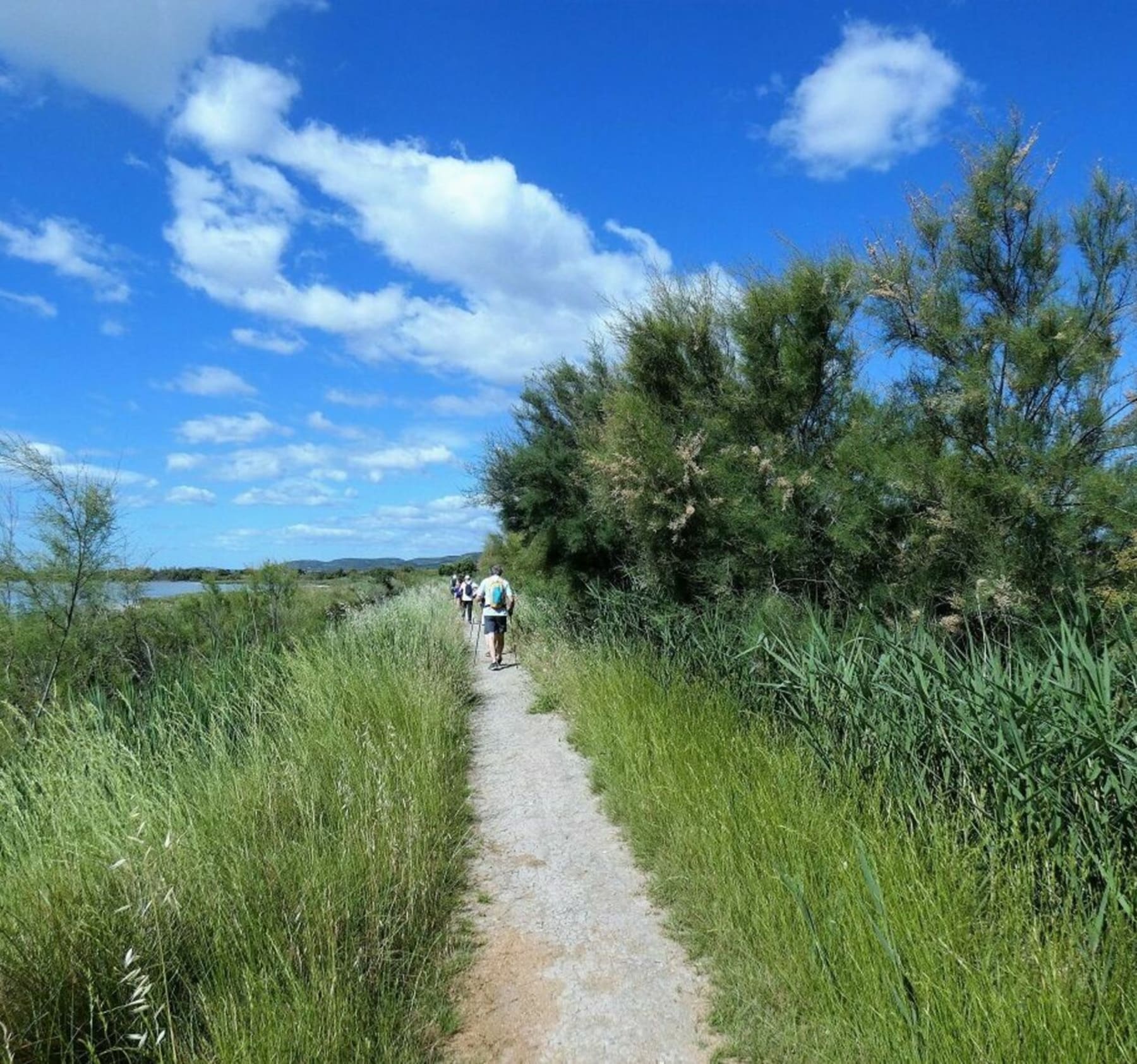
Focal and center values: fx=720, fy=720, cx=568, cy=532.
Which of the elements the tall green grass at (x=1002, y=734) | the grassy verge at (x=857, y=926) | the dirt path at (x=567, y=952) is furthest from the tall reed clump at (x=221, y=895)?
the tall green grass at (x=1002, y=734)

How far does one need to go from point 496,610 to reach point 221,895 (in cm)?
1079

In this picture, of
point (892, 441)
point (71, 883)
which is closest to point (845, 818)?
point (71, 883)

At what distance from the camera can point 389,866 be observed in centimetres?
379

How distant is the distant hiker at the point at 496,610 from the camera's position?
13750mm

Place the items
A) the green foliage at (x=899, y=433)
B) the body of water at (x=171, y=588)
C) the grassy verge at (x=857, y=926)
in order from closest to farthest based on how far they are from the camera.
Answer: the grassy verge at (x=857, y=926) < the green foliage at (x=899, y=433) < the body of water at (x=171, y=588)

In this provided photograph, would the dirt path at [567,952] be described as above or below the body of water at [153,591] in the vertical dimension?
below

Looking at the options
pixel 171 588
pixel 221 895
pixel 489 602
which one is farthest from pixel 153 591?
pixel 221 895

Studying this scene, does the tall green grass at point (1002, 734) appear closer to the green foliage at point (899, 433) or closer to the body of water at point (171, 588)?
the green foliage at point (899, 433)

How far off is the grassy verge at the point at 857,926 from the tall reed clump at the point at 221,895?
1388 millimetres

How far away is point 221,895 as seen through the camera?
10.0 ft

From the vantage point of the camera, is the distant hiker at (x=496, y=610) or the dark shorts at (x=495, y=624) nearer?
the distant hiker at (x=496, y=610)

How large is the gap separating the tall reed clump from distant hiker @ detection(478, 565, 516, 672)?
315 inches

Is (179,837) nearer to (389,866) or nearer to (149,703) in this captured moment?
(389,866)

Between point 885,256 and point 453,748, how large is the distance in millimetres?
7628
